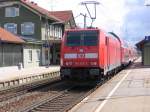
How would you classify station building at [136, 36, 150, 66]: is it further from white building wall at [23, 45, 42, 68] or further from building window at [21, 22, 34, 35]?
building window at [21, 22, 34, 35]

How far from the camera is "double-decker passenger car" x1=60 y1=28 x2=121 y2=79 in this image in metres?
22.5

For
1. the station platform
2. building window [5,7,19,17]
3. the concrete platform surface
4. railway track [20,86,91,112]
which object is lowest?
railway track [20,86,91,112]

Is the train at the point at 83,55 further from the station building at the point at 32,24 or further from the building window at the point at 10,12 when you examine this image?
the building window at the point at 10,12

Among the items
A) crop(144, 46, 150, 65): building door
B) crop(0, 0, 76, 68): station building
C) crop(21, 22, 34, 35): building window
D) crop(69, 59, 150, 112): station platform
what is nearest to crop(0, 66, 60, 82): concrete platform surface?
crop(69, 59, 150, 112): station platform

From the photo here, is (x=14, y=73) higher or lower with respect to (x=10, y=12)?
lower

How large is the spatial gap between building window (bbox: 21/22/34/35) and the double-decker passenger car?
3918cm

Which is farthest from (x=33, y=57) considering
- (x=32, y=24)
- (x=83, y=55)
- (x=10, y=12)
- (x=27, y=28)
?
(x=83, y=55)

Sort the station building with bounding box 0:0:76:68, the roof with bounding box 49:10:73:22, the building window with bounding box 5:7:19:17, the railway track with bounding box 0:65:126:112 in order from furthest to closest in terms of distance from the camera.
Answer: the roof with bounding box 49:10:73:22
the building window with bounding box 5:7:19:17
the station building with bounding box 0:0:76:68
the railway track with bounding box 0:65:126:112

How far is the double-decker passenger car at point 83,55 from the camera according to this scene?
73.9 ft

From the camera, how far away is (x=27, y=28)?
62812 millimetres

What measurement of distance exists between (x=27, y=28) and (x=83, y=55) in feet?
134

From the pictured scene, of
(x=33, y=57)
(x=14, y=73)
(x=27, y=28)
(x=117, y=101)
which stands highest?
(x=27, y=28)

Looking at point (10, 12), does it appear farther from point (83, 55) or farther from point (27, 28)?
point (83, 55)

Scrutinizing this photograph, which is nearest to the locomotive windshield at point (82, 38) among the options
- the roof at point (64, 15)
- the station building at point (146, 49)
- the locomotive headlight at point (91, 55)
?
the locomotive headlight at point (91, 55)
